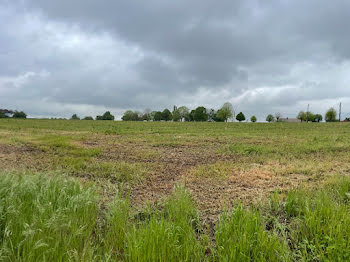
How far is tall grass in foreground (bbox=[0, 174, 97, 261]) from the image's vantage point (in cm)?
251

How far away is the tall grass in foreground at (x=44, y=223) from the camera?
2.51 m

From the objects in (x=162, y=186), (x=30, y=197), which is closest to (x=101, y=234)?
(x=30, y=197)

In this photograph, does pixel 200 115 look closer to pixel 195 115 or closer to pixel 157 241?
pixel 195 115

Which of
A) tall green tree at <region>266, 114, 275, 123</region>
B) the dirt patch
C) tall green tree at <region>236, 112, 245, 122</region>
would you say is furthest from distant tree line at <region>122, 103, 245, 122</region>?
the dirt patch

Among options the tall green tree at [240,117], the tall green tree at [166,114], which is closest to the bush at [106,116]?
the tall green tree at [166,114]

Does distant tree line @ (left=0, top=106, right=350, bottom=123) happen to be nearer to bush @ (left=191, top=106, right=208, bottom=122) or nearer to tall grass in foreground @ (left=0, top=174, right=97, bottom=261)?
bush @ (left=191, top=106, right=208, bottom=122)

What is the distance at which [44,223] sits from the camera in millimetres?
2770

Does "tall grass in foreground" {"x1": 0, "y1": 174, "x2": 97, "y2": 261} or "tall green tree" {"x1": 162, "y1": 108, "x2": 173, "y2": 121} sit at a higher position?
"tall green tree" {"x1": 162, "y1": 108, "x2": 173, "y2": 121}

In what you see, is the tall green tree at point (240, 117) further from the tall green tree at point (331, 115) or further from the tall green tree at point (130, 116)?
the tall green tree at point (130, 116)

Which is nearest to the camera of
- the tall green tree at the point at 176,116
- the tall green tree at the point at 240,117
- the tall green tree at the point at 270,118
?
the tall green tree at the point at 240,117

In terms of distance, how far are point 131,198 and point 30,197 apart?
1898 mm

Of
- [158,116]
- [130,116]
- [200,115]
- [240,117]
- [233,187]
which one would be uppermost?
[200,115]

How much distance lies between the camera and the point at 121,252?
9.44 feet

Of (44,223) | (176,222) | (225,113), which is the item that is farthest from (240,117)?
(44,223)
